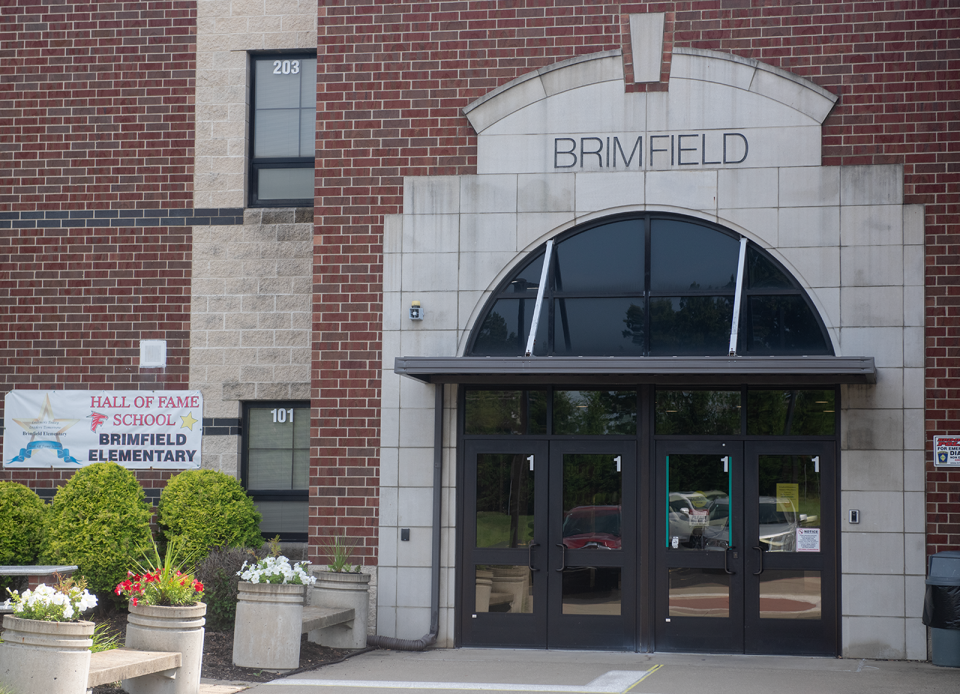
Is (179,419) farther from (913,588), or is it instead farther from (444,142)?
(913,588)

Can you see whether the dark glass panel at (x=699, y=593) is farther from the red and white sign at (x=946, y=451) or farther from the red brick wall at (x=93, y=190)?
the red brick wall at (x=93, y=190)

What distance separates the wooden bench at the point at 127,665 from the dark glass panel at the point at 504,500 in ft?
13.8

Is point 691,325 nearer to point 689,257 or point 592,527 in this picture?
point 689,257

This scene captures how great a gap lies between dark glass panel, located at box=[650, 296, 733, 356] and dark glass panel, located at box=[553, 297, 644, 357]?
20 cm

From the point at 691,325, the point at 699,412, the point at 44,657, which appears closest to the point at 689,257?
the point at 691,325

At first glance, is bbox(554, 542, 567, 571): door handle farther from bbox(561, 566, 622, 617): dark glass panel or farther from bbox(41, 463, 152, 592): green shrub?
bbox(41, 463, 152, 592): green shrub

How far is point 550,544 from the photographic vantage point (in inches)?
461

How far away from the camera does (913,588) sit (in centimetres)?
1104

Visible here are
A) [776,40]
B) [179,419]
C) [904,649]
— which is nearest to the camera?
[904,649]

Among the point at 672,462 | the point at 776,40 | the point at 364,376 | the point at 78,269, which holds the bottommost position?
the point at 672,462

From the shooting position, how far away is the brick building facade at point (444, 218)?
11.3 metres

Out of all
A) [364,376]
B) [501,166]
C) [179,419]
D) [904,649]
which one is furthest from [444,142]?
[904,649]

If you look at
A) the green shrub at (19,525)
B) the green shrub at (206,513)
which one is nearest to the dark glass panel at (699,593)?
the green shrub at (206,513)

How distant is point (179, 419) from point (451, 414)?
3960 mm
